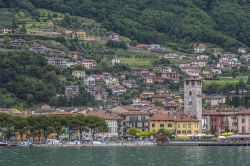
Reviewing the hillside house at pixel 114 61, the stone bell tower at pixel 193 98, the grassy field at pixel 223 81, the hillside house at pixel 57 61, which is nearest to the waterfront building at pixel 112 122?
the stone bell tower at pixel 193 98

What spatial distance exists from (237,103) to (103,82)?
109 ft

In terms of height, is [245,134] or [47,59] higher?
[47,59]

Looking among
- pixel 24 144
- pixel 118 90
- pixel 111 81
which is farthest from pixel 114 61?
pixel 24 144

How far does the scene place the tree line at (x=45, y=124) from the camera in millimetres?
120562

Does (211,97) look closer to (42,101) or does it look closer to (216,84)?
(216,84)

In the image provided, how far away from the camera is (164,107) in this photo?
150 m

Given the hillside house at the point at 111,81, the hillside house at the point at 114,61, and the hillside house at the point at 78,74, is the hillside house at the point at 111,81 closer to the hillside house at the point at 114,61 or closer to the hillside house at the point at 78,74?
the hillside house at the point at 78,74

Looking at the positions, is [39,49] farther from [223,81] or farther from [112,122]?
[112,122]

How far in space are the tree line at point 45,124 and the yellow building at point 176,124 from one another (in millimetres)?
12154

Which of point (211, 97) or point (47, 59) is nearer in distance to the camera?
point (211, 97)

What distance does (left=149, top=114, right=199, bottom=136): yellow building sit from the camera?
134 metres

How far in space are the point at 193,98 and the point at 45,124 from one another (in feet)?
77.0

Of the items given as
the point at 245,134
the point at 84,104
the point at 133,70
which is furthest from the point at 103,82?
the point at 245,134

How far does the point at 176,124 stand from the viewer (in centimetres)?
13500
